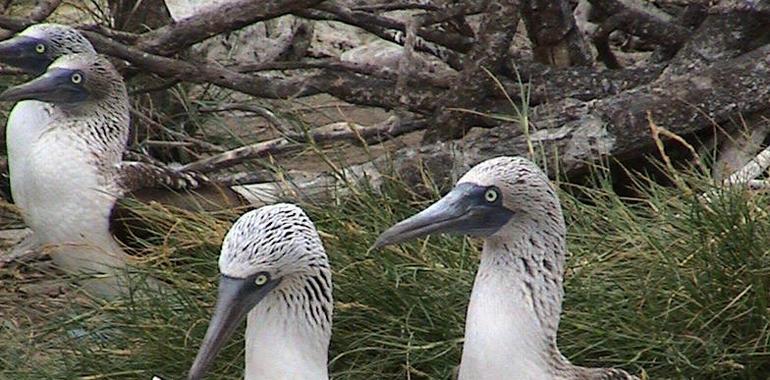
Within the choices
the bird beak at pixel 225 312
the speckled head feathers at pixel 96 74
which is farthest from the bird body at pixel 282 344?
the speckled head feathers at pixel 96 74

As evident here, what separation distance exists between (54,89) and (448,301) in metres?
2.21

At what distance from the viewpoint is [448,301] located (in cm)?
523

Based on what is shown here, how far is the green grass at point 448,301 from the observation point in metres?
4.96

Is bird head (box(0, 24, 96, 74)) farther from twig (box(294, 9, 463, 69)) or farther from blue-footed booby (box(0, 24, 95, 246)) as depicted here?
twig (box(294, 9, 463, 69))

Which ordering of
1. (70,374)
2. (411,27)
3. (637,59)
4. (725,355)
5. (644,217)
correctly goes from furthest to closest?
(637,59), (411,27), (644,217), (70,374), (725,355)

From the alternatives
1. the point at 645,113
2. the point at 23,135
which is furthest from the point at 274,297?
the point at 23,135

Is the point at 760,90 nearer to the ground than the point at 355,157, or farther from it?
farther from it

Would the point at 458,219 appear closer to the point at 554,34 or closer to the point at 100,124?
the point at 100,124

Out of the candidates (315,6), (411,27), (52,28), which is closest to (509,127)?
(411,27)

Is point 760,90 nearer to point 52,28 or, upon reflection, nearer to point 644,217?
point 644,217

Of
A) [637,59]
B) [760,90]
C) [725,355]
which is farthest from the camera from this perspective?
[637,59]

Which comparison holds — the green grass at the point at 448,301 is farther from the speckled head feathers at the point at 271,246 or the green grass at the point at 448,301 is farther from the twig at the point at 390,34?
the twig at the point at 390,34

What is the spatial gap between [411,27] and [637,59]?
2.13 metres

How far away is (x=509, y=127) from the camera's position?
21.5 ft
